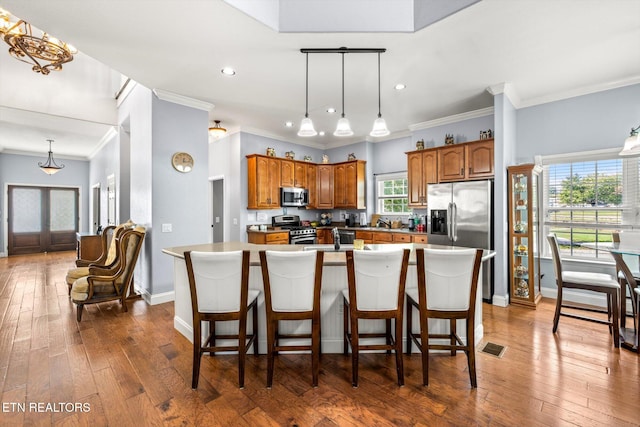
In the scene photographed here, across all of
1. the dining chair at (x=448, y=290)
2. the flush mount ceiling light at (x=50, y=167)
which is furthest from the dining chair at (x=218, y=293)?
the flush mount ceiling light at (x=50, y=167)

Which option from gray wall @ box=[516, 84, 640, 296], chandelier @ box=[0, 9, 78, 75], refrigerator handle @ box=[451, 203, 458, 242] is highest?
chandelier @ box=[0, 9, 78, 75]

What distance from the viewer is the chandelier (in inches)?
124

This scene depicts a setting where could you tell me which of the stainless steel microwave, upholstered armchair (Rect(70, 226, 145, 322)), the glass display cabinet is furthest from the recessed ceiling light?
the glass display cabinet

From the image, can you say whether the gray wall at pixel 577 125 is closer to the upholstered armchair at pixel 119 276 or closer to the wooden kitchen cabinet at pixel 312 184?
the wooden kitchen cabinet at pixel 312 184

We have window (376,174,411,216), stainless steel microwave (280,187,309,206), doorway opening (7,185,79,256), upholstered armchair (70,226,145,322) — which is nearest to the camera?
upholstered armchair (70,226,145,322)

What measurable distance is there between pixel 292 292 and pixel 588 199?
4422mm

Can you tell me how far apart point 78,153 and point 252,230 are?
7052 mm

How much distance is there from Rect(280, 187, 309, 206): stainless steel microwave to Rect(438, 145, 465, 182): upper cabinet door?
9.29 ft

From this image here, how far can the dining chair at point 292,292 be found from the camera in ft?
6.79

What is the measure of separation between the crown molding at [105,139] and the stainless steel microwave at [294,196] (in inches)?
145

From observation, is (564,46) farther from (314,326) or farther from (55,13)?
(55,13)

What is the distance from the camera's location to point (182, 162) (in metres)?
4.15

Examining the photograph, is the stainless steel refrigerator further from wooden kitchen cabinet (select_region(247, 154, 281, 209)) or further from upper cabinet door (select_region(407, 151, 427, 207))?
wooden kitchen cabinet (select_region(247, 154, 281, 209))

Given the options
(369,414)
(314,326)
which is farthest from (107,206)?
(369,414)
